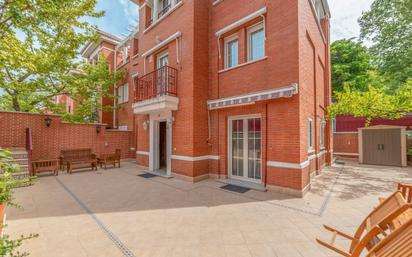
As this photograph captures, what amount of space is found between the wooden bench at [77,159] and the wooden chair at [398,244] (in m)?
13.0

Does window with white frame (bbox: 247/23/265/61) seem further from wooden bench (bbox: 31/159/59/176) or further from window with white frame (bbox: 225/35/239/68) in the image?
wooden bench (bbox: 31/159/59/176)

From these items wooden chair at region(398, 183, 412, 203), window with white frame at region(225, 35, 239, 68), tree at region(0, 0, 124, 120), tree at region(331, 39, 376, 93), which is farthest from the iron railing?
tree at region(331, 39, 376, 93)

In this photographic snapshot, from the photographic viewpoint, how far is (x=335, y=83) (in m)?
21.3

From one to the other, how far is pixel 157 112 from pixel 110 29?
16142 mm

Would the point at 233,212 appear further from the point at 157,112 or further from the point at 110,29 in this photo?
the point at 110,29

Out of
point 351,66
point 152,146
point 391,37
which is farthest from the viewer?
point 351,66

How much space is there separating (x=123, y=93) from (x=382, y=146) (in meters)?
23.1

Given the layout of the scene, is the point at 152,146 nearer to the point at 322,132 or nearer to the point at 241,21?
the point at 241,21

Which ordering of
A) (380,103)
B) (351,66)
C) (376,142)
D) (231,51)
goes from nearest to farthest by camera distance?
(380,103) → (231,51) → (376,142) → (351,66)

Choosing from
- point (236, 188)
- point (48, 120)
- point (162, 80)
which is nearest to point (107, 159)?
point (48, 120)

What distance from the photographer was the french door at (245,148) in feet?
25.5

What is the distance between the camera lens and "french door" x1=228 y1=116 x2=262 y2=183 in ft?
25.5

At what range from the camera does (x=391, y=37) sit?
54.7 feet

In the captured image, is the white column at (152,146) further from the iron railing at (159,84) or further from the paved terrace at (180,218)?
the paved terrace at (180,218)
